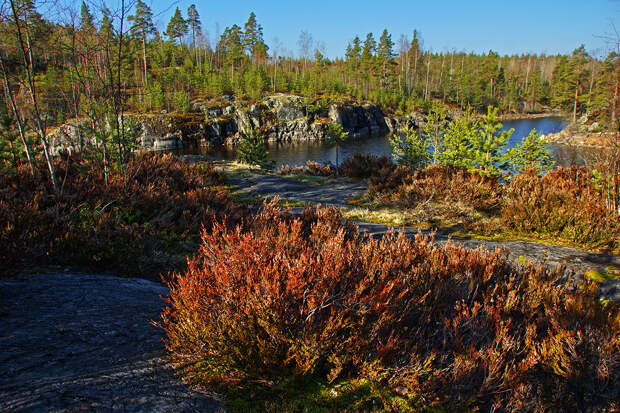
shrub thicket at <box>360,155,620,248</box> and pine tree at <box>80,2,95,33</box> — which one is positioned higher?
pine tree at <box>80,2,95,33</box>

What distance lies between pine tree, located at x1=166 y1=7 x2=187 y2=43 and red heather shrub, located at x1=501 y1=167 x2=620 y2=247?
83.2 metres

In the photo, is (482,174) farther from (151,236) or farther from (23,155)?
(23,155)

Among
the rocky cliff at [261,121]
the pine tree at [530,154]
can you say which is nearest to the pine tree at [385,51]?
the rocky cliff at [261,121]

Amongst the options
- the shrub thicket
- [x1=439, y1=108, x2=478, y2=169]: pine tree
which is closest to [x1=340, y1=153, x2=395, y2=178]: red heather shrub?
[x1=439, y1=108, x2=478, y2=169]: pine tree

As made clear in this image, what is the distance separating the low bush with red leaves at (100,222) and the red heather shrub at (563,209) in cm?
577

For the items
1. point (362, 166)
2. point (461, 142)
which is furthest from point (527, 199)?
point (362, 166)

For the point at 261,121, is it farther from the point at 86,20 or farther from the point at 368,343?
the point at 368,343

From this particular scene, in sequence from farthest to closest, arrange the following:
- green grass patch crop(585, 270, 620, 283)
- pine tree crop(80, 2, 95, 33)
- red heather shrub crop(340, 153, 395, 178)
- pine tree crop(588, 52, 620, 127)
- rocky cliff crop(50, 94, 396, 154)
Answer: rocky cliff crop(50, 94, 396, 154), red heather shrub crop(340, 153, 395, 178), pine tree crop(588, 52, 620, 127), pine tree crop(80, 2, 95, 33), green grass patch crop(585, 270, 620, 283)

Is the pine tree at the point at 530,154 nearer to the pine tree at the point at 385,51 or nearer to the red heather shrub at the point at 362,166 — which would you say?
the red heather shrub at the point at 362,166

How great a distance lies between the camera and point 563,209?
6.11m

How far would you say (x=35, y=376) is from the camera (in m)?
1.86

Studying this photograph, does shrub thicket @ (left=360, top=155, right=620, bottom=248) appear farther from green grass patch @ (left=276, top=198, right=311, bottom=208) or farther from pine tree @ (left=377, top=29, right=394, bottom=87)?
pine tree @ (left=377, top=29, right=394, bottom=87)

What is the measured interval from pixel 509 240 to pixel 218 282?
5.65 metres

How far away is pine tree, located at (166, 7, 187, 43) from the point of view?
238ft
